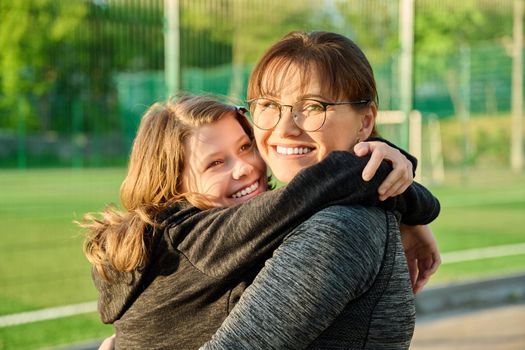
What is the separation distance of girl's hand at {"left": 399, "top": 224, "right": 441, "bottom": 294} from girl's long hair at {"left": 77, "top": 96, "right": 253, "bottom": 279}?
0.46 m

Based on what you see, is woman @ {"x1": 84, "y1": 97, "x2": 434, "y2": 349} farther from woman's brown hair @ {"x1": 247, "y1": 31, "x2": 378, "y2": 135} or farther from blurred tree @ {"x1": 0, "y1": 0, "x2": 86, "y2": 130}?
blurred tree @ {"x1": 0, "y1": 0, "x2": 86, "y2": 130}

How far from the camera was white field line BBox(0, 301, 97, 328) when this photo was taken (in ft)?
21.4

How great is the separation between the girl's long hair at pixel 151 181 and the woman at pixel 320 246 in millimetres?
195

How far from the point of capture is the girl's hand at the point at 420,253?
2184 mm

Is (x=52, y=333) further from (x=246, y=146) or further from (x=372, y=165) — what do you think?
(x=372, y=165)

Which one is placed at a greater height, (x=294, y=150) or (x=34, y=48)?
(x=34, y=48)

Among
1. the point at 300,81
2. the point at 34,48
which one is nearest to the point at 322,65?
the point at 300,81

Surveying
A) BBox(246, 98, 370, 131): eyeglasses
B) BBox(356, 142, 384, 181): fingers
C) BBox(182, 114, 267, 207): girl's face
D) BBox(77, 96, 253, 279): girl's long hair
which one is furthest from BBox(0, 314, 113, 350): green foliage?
BBox(356, 142, 384, 181): fingers

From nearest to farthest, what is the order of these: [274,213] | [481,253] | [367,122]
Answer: [274,213] < [367,122] < [481,253]

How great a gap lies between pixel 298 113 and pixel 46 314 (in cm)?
532

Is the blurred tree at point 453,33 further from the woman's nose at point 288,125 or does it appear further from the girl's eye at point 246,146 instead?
the woman's nose at point 288,125

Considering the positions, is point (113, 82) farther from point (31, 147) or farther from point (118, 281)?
point (118, 281)

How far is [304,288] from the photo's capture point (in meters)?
1.52

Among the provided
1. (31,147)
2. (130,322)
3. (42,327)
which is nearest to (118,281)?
(130,322)
